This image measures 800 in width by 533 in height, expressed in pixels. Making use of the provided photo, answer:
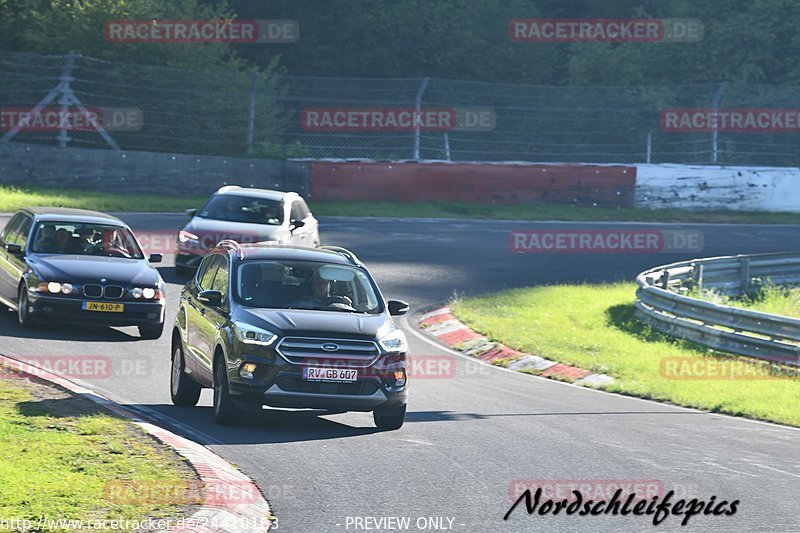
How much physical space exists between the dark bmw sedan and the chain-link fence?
17.1 meters

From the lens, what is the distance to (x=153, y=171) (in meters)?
33.9

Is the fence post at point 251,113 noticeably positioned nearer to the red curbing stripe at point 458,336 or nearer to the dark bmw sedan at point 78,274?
the red curbing stripe at point 458,336

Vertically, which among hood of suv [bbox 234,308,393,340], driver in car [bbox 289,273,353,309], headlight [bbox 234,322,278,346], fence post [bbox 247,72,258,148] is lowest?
headlight [bbox 234,322,278,346]

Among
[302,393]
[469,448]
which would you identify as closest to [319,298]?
[302,393]

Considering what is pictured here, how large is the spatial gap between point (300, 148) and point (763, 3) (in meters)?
22.6

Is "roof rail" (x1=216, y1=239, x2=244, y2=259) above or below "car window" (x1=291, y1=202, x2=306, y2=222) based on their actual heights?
above

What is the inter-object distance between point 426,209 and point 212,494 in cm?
2597

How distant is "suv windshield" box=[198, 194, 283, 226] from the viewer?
2334cm

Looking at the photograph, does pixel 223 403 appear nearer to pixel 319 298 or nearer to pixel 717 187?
pixel 319 298

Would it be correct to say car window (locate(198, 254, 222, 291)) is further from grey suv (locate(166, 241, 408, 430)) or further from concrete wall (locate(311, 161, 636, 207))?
concrete wall (locate(311, 161, 636, 207))

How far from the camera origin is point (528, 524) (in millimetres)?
8969

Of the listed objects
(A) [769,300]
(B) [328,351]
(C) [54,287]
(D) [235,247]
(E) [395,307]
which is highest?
(D) [235,247]

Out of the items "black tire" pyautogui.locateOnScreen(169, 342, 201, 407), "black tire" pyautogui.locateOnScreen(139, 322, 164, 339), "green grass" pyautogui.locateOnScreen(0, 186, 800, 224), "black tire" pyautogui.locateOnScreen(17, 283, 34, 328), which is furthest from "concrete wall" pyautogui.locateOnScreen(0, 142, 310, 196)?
A: "black tire" pyautogui.locateOnScreen(169, 342, 201, 407)

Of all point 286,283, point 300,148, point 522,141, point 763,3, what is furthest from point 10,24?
point 286,283
